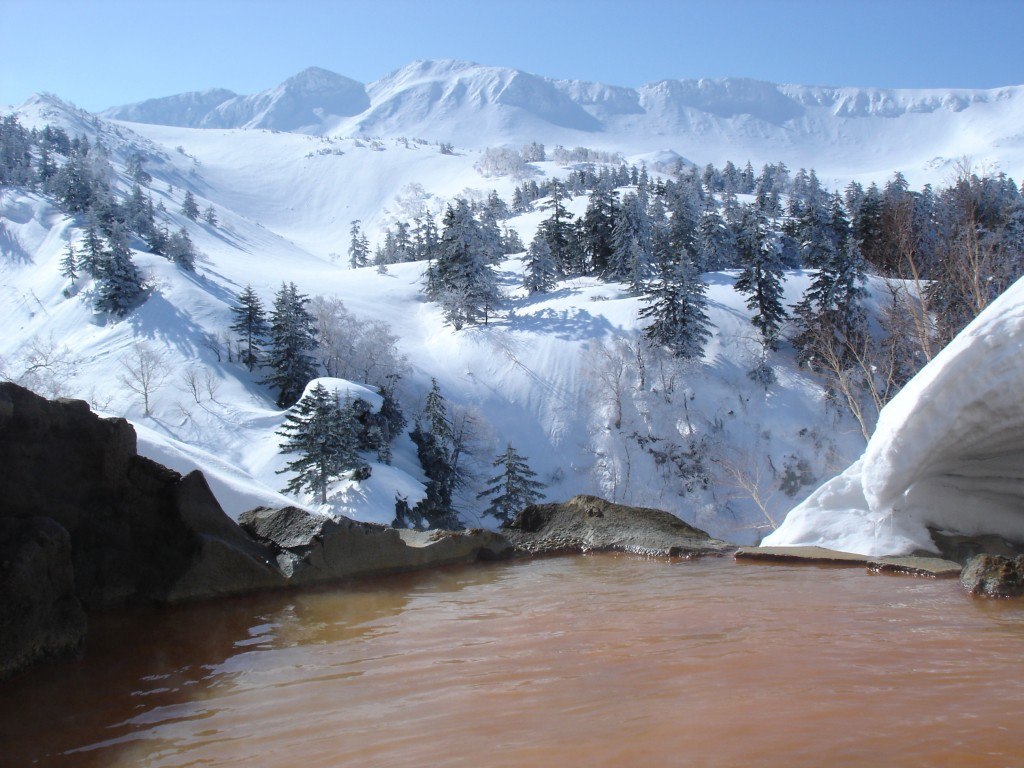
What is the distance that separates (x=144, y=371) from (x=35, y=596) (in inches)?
1784

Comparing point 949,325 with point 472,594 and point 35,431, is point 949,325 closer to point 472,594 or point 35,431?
point 472,594

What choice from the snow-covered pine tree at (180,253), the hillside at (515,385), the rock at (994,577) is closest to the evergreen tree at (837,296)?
the hillside at (515,385)

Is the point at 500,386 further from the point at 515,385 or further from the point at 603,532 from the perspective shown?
the point at 603,532

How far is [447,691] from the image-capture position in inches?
164

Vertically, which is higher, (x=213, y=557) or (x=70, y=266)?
(x=70, y=266)

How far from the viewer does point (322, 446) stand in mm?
32531

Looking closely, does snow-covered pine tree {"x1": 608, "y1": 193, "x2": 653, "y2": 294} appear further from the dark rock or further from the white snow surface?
the dark rock

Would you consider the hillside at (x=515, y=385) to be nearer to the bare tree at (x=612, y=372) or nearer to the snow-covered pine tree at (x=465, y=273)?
the bare tree at (x=612, y=372)

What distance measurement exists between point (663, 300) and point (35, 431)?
4637 cm

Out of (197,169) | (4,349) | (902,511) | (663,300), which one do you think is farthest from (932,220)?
(197,169)

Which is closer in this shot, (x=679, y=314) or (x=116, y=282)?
(x=679, y=314)

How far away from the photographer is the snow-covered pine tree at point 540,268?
213 ft

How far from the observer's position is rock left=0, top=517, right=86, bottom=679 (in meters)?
4.70

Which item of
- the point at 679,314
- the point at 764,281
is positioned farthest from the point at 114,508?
the point at 764,281
